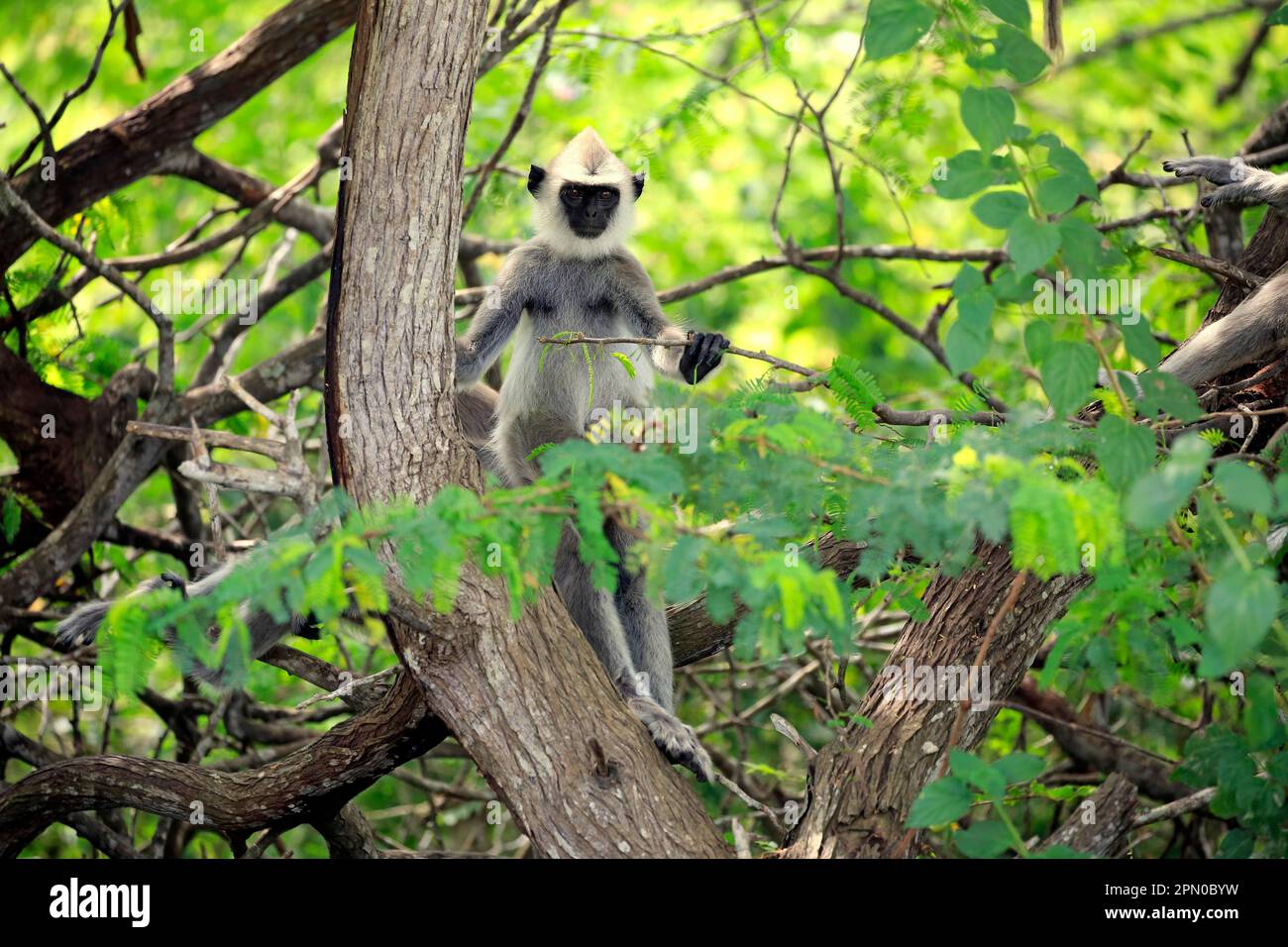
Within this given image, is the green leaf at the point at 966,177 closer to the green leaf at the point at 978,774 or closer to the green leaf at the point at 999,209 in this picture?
the green leaf at the point at 999,209

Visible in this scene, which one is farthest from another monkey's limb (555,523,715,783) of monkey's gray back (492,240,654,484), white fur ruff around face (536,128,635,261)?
white fur ruff around face (536,128,635,261)

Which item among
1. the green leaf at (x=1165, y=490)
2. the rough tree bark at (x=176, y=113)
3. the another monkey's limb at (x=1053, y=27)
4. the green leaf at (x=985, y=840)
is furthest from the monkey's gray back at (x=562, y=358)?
the green leaf at (x=1165, y=490)

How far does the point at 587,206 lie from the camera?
5180 mm

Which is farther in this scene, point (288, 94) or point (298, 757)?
point (288, 94)

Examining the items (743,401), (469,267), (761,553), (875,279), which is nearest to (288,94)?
(469,267)

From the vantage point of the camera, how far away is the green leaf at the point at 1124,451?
2795mm

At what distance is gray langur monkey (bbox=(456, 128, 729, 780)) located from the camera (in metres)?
4.74

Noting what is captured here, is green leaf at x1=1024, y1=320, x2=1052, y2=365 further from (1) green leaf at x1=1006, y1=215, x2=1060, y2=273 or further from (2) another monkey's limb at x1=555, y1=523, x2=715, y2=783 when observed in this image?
(2) another monkey's limb at x1=555, y1=523, x2=715, y2=783

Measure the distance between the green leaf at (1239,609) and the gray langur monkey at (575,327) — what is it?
8.44ft
